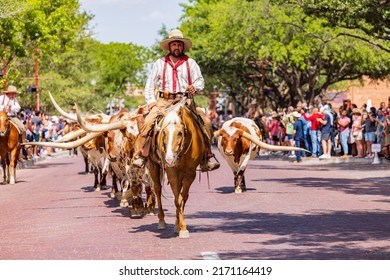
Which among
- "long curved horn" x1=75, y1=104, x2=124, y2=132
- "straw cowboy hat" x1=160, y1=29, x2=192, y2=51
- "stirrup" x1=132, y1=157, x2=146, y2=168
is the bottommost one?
"stirrup" x1=132, y1=157, x2=146, y2=168

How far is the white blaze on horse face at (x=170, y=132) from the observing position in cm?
1374

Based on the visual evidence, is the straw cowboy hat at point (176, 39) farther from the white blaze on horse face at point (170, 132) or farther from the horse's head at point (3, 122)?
the horse's head at point (3, 122)

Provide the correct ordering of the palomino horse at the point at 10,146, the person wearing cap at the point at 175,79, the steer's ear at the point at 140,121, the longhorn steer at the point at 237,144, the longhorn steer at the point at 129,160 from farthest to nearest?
the palomino horse at the point at 10,146
the longhorn steer at the point at 237,144
the longhorn steer at the point at 129,160
the steer's ear at the point at 140,121
the person wearing cap at the point at 175,79

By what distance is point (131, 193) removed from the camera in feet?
57.4

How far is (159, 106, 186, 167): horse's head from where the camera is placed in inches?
542

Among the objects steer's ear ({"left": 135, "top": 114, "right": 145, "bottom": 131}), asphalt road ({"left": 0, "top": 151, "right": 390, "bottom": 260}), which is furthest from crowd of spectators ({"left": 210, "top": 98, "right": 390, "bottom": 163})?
steer's ear ({"left": 135, "top": 114, "right": 145, "bottom": 131})

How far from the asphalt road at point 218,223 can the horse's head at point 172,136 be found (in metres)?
1.05

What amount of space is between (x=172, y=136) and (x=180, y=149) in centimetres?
25

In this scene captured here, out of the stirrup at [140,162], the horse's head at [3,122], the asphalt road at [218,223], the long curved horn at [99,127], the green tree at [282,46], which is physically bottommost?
the asphalt road at [218,223]

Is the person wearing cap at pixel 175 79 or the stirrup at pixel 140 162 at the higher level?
Answer: the person wearing cap at pixel 175 79

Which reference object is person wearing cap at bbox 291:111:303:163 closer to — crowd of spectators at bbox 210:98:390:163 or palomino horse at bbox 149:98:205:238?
crowd of spectators at bbox 210:98:390:163

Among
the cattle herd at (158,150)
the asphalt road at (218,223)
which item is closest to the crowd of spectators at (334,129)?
the asphalt road at (218,223)

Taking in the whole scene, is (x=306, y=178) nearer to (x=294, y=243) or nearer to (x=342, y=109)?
(x=342, y=109)

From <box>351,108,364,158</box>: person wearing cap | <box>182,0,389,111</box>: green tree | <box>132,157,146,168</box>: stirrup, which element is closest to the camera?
<box>132,157,146,168</box>: stirrup
